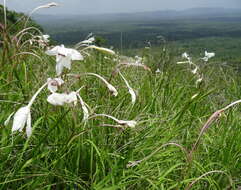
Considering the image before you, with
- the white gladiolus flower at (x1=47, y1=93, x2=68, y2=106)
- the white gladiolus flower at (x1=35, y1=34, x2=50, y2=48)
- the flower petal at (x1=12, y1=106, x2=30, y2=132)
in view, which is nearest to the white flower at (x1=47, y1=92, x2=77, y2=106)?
the white gladiolus flower at (x1=47, y1=93, x2=68, y2=106)

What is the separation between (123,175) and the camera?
6.77 feet

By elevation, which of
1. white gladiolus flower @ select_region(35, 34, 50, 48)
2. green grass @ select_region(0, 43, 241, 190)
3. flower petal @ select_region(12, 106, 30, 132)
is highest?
white gladiolus flower @ select_region(35, 34, 50, 48)

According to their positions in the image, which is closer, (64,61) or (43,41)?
(64,61)

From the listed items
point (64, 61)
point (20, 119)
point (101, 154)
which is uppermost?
point (64, 61)

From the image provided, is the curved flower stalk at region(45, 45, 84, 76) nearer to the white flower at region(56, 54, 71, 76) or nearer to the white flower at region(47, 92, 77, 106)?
the white flower at region(56, 54, 71, 76)

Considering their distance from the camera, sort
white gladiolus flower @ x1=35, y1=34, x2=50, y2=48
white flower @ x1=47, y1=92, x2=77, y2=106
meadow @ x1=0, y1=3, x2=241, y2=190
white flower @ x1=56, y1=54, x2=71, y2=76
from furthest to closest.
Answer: white gladiolus flower @ x1=35, y1=34, x2=50, y2=48 → meadow @ x1=0, y1=3, x2=241, y2=190 → white flower @ x1=56, y1=54, x2=71, y2=76 → white flower @ x1=47, y1=92, x2=77, y2=106

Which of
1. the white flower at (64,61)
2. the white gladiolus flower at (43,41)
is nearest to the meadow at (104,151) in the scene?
the white flower at (64,61)

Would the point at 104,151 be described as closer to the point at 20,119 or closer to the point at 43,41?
the point at 20,119

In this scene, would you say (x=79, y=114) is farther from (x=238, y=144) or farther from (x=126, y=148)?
(x=238, y=144)

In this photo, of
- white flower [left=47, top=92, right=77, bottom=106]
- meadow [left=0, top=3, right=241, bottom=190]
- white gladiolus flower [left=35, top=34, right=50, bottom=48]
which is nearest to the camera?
white flower [left=47, top=92, right=77, bottom=106]

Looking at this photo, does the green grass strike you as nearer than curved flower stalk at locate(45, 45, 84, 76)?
No

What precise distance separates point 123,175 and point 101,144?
29 cm

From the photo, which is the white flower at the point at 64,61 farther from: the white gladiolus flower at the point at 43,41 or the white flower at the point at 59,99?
the white gladiolus flower at the point at 43,41

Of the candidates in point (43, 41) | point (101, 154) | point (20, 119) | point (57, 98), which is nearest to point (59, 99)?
point (57, 98)
